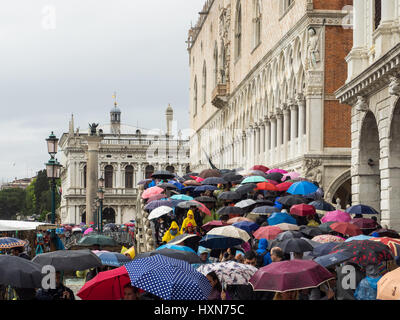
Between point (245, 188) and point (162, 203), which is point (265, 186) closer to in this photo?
point (245, 188)

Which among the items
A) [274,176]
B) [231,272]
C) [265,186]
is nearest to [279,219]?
[265,186]

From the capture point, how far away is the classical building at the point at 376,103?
22.4 metres

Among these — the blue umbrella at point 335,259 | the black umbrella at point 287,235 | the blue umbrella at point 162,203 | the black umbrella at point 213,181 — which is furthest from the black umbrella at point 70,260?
the black umbrella at point 213,181

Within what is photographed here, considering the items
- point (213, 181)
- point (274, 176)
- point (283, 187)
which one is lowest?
point (283, 187)

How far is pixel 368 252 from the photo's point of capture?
10828 mm

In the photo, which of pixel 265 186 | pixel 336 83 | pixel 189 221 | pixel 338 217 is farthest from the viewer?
pixel 336 83

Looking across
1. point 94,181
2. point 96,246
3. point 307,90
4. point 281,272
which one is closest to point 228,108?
point 94,181

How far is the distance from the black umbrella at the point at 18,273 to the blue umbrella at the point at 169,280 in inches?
61.9

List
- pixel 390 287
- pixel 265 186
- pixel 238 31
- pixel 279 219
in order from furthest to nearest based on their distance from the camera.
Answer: pixel 238 31, pixel 265 186, pixel 279 219, pixel 390 287

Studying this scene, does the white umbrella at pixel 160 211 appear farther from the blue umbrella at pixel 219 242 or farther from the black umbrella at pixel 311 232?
the blue umbrella at pixel 219 242

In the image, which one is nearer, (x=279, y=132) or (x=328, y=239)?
(x=328, y=239)

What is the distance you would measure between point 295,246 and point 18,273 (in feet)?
15.6

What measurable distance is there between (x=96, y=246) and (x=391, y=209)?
34.5 feet
